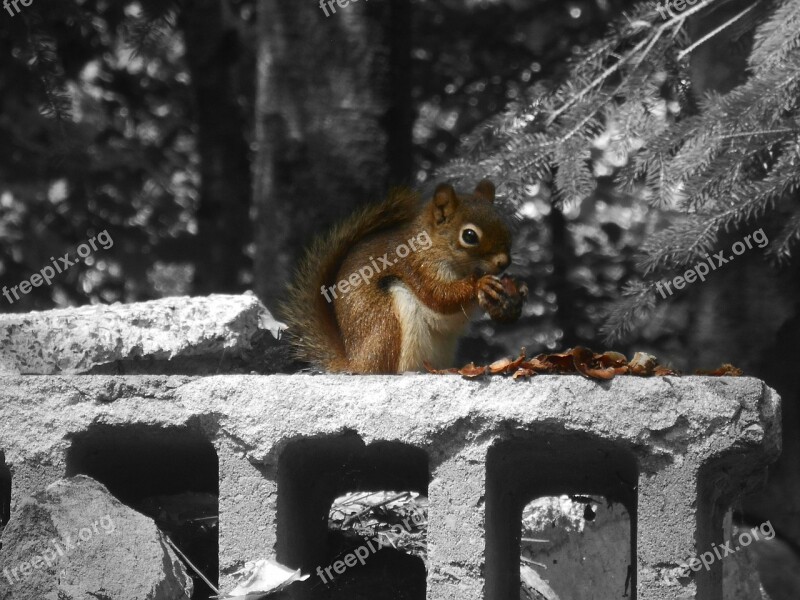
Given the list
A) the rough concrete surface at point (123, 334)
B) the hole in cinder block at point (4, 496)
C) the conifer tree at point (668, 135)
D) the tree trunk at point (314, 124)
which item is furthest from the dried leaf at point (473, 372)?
the tree trunk at point (314, 124)

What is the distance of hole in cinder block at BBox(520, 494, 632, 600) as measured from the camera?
401 centimetres

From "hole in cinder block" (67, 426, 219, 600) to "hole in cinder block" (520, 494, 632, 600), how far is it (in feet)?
4.02

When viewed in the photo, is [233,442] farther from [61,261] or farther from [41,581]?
[61,261]

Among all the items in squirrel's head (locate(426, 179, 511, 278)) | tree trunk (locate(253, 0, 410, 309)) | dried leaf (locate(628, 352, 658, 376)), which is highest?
tree trunk (locate(253, 0, 410, 309))

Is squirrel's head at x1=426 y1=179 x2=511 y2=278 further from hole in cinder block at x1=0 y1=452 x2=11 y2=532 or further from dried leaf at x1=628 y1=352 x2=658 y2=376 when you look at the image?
hole in cinder block at x1=0 y1=452 x2=11 y2=532

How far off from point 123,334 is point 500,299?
92cm

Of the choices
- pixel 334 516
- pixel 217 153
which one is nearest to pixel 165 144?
pixel 217 153

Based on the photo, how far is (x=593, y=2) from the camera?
19.4 feet

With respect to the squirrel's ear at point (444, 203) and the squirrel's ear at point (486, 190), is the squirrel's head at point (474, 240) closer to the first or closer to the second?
the squirrel's ear at point (444, 203)

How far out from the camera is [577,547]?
4.09 metres

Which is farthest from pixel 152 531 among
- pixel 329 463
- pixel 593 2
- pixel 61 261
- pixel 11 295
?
pixel 593 2

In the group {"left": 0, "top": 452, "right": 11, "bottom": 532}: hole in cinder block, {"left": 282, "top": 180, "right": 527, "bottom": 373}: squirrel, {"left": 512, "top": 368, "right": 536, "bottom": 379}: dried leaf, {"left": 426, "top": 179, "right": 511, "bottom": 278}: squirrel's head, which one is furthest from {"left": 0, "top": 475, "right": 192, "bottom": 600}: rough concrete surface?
{"left": 426, "top": 179, "right": 511, "bottom": 278}: squirrel's head

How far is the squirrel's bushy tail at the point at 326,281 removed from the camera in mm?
2932

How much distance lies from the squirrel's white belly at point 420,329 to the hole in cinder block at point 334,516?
23 centimetres
